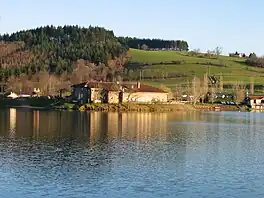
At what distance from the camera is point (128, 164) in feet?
86.6

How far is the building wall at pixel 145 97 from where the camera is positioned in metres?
87.2

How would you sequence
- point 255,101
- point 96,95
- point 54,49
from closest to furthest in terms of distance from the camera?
point 96,95 → point 255,101 → point 54,49

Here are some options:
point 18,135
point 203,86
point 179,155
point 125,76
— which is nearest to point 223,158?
point 179,155

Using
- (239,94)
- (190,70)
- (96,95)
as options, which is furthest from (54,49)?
(96,95)

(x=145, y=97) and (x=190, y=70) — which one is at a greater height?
(x=190, y=70)

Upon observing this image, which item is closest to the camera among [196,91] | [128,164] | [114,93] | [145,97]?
[128,164]

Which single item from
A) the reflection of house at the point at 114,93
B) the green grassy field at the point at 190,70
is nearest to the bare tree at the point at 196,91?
the green grassy field at the point at 190,70

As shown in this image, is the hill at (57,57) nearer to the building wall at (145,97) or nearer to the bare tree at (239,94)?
the building wall at (145,97)

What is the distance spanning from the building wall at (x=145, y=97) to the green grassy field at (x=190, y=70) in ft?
81.4

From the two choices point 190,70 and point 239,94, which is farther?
point 190,70

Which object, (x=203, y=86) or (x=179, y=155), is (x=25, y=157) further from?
(x=203, y=86)

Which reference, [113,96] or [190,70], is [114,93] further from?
[190,70]

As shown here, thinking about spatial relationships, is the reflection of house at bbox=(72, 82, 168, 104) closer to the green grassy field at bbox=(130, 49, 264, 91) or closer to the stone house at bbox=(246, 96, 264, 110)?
the stone house at bbox=(246, 96, 264, 110)

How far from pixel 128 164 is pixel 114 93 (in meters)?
60.1
